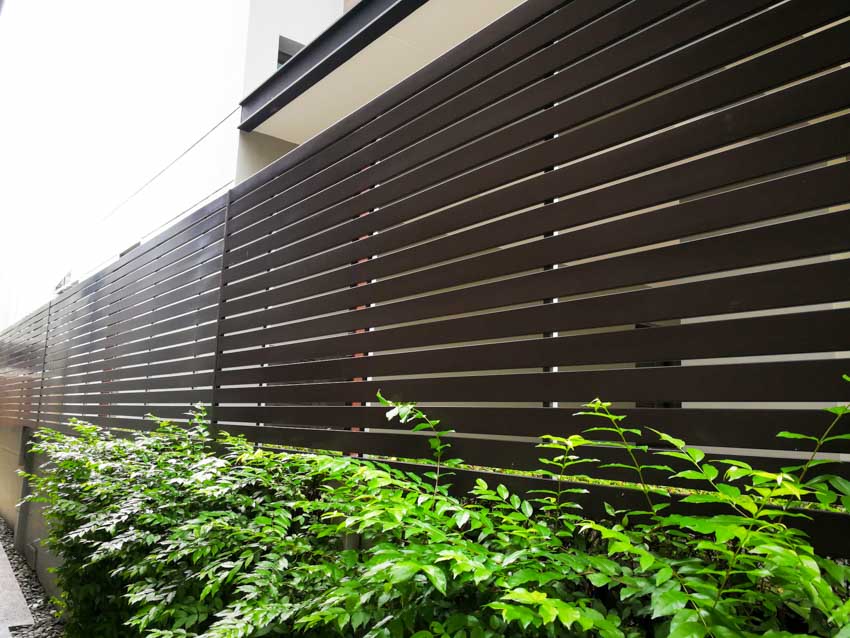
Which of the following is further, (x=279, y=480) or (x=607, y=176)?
(x=279, y=480)

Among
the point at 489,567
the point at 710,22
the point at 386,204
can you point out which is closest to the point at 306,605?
the point at 489,567

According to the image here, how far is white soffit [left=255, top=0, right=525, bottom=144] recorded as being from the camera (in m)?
3.88

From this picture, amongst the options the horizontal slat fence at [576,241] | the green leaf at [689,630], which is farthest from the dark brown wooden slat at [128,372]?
the green leaf at [689,630]

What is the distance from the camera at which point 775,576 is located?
115cm

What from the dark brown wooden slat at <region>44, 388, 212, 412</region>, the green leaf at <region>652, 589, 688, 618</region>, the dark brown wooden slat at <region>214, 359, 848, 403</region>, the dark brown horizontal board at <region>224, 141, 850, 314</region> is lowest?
the green leaf at <region>652, 589, 688, 618</region>

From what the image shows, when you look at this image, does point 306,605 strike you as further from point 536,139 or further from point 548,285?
point 536,139

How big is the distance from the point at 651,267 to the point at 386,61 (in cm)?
311

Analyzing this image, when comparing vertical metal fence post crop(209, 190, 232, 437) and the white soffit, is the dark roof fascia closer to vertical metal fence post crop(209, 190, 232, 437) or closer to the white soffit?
the white soffit

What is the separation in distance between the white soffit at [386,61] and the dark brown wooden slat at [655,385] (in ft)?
8.01

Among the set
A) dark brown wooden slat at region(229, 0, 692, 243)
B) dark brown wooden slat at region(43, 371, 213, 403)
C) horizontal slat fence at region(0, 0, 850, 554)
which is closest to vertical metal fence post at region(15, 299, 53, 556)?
dark brown wooden slat at region(43, 371, 213, 403)

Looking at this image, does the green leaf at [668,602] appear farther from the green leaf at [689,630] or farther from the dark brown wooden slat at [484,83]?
the dark brown wooden slat at [484,83]

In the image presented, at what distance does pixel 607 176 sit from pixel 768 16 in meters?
0.57

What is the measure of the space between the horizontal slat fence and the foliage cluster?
0.40 feet

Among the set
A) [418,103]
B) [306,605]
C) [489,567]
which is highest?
[418,103]
